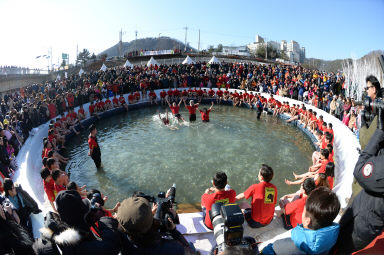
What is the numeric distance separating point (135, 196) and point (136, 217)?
2.54 feet

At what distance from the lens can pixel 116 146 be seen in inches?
396

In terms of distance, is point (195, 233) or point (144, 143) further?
point (144, 143)

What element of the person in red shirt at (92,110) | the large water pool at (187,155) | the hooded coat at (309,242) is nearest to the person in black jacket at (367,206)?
the hooded coat at (309,242)

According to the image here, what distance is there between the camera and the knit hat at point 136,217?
1.88 meters

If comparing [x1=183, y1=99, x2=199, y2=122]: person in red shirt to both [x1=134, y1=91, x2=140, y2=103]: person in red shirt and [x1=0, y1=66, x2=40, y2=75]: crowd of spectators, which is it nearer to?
[x1=134, y1=91, x2=140, y2=103]: person in red shirt

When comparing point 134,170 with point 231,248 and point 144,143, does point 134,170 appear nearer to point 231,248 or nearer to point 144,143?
point 144,143

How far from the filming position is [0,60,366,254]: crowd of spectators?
2.01 meters

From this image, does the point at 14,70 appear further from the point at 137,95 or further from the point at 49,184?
the point at 49,184

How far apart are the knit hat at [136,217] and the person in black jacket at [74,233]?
15.6 inches

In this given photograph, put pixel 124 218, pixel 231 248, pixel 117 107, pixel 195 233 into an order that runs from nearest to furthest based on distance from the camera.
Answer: pixel 231 248 → pixel 124 218 → pixel 195 233 → pixel 117 107

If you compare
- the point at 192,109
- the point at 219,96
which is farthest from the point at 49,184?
the point at 219,96

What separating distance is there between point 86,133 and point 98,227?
11.0 m

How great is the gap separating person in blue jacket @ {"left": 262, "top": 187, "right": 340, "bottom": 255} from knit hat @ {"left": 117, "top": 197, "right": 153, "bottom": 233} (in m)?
1.15

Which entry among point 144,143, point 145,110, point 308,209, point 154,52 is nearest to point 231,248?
point 308,209
